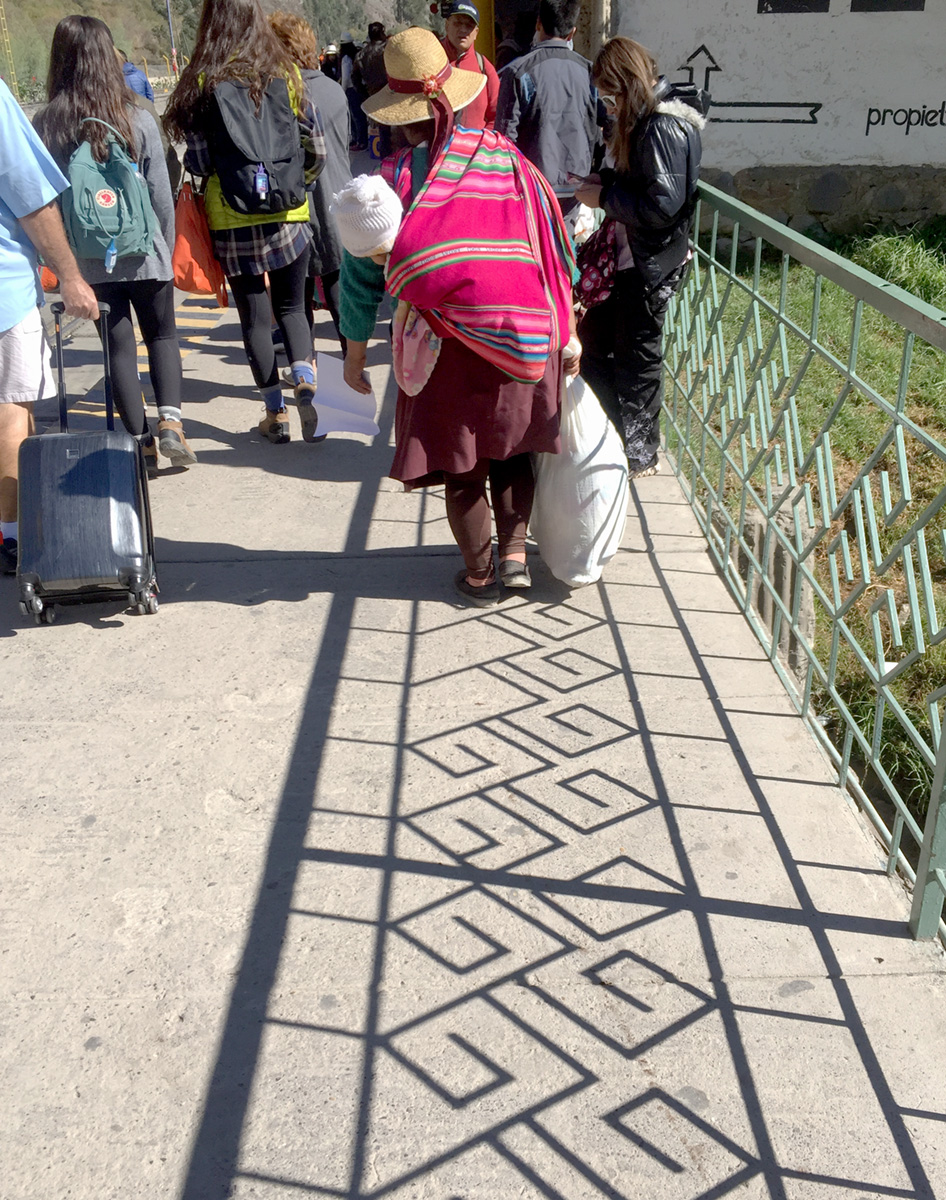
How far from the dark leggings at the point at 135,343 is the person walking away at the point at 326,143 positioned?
80cm

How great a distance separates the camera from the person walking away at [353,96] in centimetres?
1588

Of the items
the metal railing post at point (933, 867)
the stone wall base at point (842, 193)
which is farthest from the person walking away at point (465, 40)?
the metal railing post at point (933, 867)

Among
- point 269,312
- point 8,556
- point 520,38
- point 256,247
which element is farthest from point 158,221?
point 520,38

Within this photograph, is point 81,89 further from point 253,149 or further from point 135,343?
point 135,343

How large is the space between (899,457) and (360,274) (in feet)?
5.23

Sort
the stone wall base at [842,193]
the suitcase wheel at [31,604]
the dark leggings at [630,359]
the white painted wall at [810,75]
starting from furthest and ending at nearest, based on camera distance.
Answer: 1. the stone wall base at [842,193]
2. the white painted wall at [810,75]
3. the dark leggings at [630,359]
4. the suitcase wheel at [31,604]

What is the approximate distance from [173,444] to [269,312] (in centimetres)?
74

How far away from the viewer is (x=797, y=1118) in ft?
6.15

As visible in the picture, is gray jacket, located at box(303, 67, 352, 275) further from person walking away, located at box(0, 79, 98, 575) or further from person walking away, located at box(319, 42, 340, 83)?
person walking away, located at box(319, 42, 340, 83)

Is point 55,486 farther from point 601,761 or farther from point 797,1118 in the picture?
point 797,1118

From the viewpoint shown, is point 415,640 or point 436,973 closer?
point 436,973

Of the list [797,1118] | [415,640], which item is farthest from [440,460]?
[797,1118]

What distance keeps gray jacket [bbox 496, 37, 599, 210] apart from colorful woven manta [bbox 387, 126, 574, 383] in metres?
2.45

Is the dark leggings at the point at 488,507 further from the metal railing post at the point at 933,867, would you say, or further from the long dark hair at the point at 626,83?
the metal railing post at the point at 933,867
